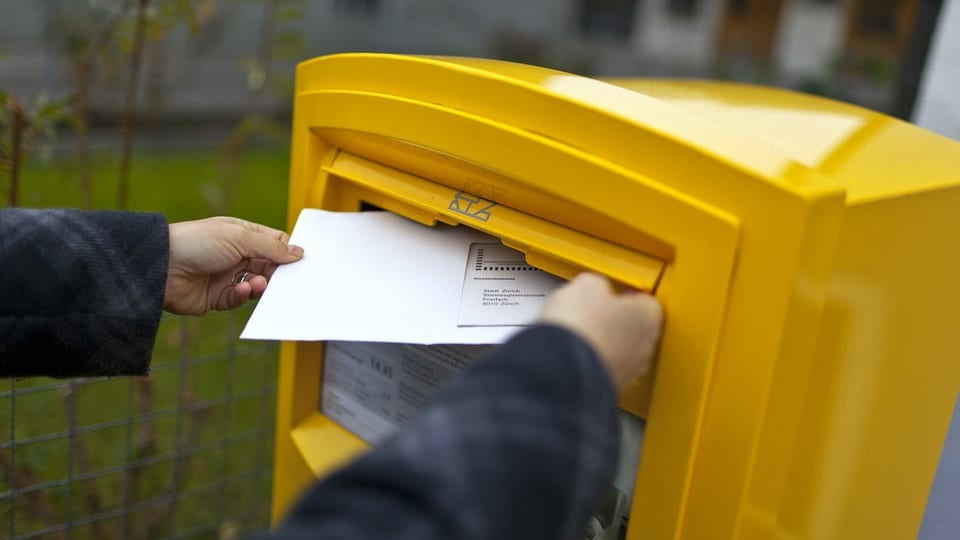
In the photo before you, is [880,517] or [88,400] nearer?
[880,517]

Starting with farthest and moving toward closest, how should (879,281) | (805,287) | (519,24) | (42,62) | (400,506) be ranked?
(519,24) → (42,62) → (879,281) → (805,287) → (400,506)

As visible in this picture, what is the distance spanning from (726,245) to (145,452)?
197 centimetres

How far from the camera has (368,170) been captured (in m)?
1.33

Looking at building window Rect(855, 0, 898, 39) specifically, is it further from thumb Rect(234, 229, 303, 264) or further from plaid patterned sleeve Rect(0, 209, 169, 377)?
plaid patterned sleeve Rect(0, 209, 169, 377)

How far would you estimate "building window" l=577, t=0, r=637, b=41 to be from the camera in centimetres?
Answer: 1252

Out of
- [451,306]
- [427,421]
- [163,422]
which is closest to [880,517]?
[451,306]

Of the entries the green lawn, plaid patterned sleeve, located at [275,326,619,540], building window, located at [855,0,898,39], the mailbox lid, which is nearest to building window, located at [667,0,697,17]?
building window, located at [855,0,898,39]

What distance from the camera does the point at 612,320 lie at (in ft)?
2.94

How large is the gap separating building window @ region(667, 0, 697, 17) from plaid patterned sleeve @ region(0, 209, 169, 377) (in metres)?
12.1

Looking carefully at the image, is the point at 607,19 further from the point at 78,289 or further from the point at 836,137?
the point at 78,289

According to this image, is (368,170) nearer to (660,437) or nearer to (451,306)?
(451,306)

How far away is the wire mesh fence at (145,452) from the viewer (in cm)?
188

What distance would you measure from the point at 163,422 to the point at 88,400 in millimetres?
268

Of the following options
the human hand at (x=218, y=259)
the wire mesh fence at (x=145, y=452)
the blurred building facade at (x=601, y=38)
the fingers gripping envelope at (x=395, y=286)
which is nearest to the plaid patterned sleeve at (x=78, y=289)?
the human hand at (x=218, y=259)
